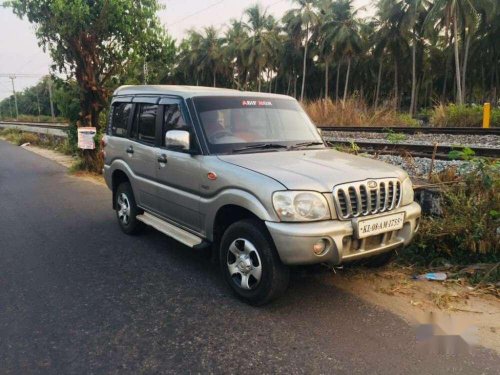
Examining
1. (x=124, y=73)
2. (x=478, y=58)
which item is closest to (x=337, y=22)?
(x=478, y=58)

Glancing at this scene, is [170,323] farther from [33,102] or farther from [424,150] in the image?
[33,102]

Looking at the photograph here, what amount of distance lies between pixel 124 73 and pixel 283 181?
33.9ft

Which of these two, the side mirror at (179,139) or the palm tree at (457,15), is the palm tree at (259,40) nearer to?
the palm tree at (457,15)

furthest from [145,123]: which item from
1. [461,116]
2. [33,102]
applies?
[33,102]

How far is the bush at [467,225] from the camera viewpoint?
14.7 feet

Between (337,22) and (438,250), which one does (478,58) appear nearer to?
(337,22)

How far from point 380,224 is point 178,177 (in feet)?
6.74

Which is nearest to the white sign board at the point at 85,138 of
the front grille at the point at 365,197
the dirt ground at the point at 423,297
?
the dirt ground at the point at 423,297

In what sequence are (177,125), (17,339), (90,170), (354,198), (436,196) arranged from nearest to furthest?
(17,339)
(354,198)
(177,125)
(436,196)
(90,170)

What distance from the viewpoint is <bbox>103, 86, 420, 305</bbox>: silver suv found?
11.4 ft

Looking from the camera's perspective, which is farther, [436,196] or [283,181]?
[436,196]

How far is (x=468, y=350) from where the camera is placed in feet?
10.4

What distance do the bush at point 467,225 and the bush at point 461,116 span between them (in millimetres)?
16929

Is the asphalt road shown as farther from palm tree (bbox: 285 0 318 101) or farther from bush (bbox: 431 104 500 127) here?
palm tree (bbox: 285 0 318 101)
